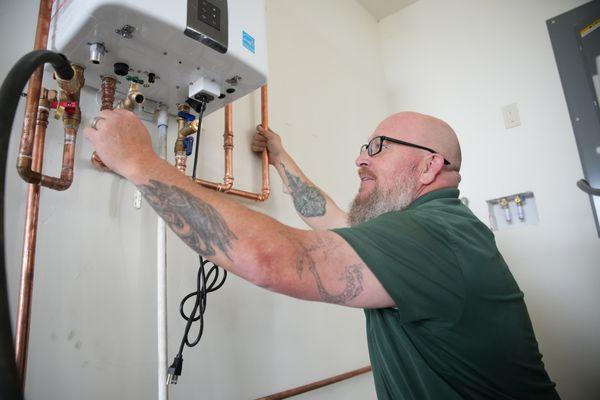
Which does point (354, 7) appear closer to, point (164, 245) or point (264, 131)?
point (264, 131)

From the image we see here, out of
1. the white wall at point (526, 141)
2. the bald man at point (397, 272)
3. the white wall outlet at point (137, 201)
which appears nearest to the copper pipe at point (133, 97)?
the bald man at point (397, 272)

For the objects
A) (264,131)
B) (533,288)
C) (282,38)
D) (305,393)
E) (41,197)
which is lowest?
(305,393)

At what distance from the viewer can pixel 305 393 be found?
117 centimetres

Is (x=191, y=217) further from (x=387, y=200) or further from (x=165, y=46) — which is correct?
(x=387, y=200)

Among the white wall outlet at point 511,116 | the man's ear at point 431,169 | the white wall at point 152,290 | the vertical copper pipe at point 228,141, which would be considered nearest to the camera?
the white wall at point 152,290

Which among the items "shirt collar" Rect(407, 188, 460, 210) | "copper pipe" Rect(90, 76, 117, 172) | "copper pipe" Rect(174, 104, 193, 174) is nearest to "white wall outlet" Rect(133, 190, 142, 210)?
"copper pipe" Rect(174, 104, 193, 174)

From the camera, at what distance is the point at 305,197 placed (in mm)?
1235

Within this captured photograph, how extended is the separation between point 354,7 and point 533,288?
165 cm

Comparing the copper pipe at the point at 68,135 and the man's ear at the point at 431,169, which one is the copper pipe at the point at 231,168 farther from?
the man's ear at the point at 431,169

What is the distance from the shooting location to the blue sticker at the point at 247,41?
2.63 ft

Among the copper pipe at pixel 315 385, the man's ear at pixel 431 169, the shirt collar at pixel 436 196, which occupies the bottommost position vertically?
the copper pipe at pixel 315 385

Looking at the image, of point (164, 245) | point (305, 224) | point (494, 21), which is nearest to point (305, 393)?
point (305, 224)

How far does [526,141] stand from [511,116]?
0.14 meters

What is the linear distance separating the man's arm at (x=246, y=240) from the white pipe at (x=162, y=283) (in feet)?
0.90
